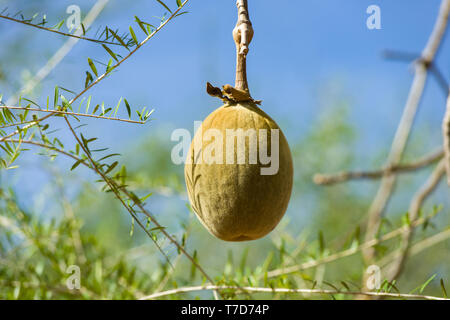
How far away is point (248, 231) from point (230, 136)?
0.09 meters

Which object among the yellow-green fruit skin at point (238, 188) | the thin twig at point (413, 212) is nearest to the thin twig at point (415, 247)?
the thin twig at point (413, 212)

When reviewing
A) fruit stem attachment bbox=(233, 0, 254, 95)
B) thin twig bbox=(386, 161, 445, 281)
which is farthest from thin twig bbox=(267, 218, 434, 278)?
fruit stem attachment bbox=(233, 0, 254, 95)

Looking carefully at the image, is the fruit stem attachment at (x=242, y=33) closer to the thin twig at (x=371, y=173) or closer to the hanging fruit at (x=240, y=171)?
the hanging fruit at (x=240, y=171)

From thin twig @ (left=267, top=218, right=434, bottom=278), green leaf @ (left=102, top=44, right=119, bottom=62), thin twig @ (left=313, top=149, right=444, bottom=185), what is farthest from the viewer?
thin twig @ (left=313, top=149, right=444, bottom=185)

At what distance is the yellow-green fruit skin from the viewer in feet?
1.39

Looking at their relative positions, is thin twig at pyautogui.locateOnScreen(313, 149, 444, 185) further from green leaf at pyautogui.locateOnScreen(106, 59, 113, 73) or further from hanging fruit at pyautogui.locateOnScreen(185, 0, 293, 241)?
green leaf at pyautogui.locateOnScreen(106, 59, 113, 73)

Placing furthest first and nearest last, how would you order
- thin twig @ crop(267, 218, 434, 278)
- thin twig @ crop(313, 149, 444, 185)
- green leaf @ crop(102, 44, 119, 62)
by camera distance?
thin twig @ crop(313, 149, 444, 185)
thin twig @ crop(267, 218, 434, 278)
green leaf @ crop(102, 44, 119, 62)

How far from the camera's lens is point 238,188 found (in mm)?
422

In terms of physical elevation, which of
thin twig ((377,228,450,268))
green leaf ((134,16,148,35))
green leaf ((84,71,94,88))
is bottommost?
thin twig ((377,228,450,268))

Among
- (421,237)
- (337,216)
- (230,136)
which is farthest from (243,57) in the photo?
(337,216)

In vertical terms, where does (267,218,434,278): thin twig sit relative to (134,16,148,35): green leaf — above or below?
below

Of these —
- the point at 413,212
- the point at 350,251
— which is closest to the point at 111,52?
the point at 350,251
